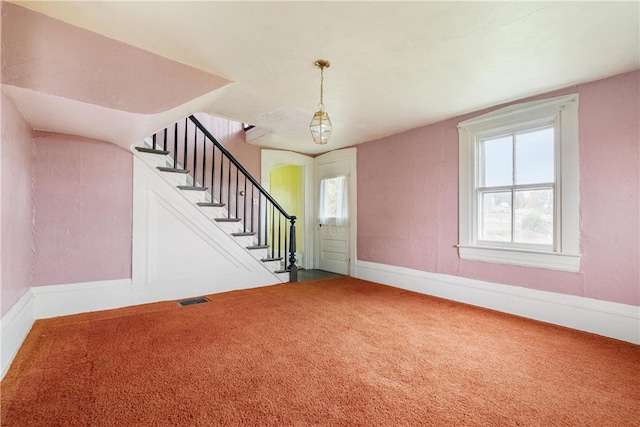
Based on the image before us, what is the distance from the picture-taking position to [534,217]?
326 centimetres

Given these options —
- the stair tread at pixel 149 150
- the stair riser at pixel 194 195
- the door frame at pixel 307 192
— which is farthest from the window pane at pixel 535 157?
the stair tread at pixel 149 150

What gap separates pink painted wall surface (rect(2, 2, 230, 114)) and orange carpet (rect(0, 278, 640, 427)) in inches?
79.7

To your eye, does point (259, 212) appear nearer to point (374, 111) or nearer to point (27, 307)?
point (374, 111)

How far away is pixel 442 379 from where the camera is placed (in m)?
1.93

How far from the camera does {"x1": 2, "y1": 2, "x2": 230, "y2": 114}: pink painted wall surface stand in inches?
76.7

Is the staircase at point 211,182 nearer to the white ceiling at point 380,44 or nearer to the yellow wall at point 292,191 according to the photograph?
the yellow wall at point 292,191

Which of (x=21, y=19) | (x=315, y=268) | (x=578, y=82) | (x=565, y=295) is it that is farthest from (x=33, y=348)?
(x=578, y=82)

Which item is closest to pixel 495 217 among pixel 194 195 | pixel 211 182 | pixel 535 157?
pixel 535 157

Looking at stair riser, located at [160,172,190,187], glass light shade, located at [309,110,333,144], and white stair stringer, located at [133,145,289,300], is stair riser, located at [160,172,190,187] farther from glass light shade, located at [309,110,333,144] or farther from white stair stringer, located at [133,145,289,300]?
A: glass light shade, located at [309,110,333,144]

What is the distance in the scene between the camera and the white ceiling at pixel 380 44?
1889 millimetres

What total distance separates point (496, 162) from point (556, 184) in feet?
2.35

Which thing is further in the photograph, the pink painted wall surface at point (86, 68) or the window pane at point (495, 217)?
the window pane at point (495, 217)

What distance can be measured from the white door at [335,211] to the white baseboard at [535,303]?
4.04 feet

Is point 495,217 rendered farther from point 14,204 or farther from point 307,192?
point 14,204
